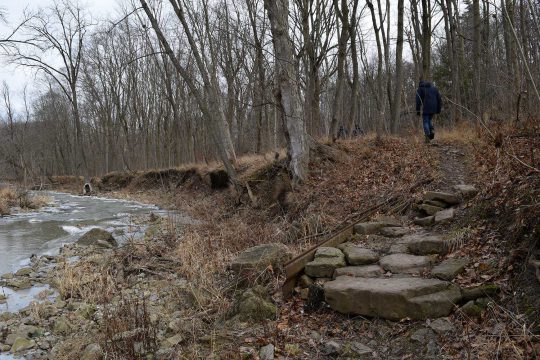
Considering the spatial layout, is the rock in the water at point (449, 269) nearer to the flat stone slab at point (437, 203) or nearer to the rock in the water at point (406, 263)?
the rock in the water at point (406, 263)

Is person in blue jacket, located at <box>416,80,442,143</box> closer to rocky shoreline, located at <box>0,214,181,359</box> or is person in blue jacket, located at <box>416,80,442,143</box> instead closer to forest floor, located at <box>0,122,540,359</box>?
forest floor, located at <box>0,122,540,359</box>

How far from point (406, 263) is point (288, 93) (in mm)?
6526

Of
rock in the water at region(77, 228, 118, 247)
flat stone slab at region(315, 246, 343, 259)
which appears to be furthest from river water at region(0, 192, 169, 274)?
flat stone slab at region(315, 246, 343, 259)

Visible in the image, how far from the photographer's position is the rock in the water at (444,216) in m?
5.58

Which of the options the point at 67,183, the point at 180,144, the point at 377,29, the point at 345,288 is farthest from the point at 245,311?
the point at 67,183

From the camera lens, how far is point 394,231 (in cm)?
599

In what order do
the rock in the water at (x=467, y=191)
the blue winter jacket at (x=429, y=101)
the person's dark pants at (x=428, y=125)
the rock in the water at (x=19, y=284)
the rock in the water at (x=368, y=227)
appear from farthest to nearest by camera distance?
the person's dark pants at (x=428, y=125), the blue winter jacket at (x=429, y=101), the rock in the water at (x=19, y=284), the rock in the water at (x=368, y=227), the rock in the water at (x=467, y=191)

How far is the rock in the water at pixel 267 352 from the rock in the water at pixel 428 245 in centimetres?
225

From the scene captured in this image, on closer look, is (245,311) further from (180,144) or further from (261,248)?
(180,144)

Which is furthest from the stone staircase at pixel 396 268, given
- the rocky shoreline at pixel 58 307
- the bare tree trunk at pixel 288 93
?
the bare tree trunk at pixel 288 93

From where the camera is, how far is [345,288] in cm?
417

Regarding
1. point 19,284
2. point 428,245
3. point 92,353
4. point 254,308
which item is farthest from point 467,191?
point 19,284

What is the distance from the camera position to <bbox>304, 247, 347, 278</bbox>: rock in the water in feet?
16.2

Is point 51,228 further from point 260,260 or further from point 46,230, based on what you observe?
point 260,260
